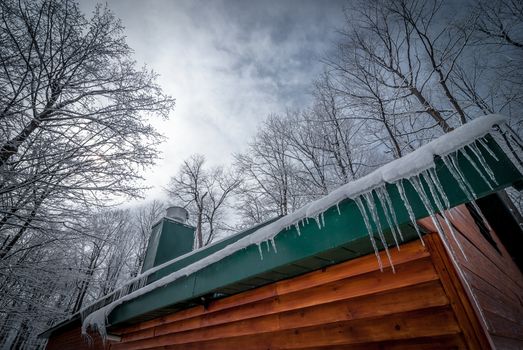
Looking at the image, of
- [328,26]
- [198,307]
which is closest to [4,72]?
[198,307]

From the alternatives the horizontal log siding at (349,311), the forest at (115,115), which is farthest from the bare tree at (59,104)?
the horizontal log siding at (349,311)

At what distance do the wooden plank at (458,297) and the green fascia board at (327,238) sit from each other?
170 mm

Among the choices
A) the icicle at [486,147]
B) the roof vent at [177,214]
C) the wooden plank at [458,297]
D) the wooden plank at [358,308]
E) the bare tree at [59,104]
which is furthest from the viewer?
the roof vent at [177,214]

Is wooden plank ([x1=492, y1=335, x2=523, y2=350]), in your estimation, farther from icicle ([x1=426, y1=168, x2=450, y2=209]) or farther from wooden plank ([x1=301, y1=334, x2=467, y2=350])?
icicle ([x1=426, y1=168, x2=450, y2=209])

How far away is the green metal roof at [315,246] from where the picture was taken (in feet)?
3.71

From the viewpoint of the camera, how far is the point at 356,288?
1826 millimetres

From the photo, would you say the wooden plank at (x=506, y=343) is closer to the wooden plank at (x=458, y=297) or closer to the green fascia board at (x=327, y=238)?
the wooden plank at (x=458, y=297)

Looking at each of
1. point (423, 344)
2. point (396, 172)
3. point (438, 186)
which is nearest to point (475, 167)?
point (438, 186)

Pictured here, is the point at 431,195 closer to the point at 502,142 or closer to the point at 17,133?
the point at 502,142

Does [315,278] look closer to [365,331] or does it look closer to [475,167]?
[365,331]

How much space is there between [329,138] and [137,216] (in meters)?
18.9

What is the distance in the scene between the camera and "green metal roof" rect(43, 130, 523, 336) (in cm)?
113

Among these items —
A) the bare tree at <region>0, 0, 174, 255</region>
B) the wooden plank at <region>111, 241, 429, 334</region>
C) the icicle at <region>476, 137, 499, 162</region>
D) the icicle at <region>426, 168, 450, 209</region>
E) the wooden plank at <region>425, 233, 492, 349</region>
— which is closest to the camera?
the icicle at <region>476, 137, 499, 162</region>

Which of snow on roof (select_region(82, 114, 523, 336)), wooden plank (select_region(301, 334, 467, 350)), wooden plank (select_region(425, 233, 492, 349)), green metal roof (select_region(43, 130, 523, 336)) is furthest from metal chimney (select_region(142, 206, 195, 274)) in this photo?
wooden plank (select_region(425, 233, 492, 349))
